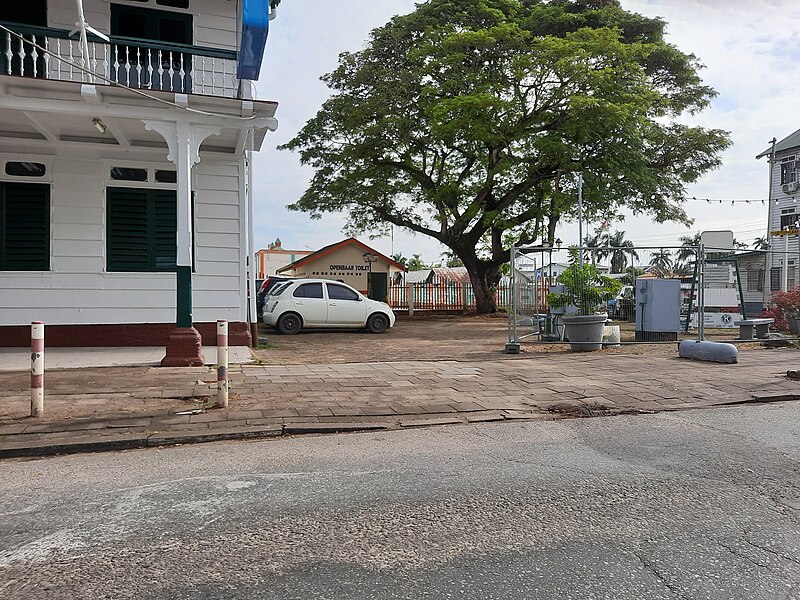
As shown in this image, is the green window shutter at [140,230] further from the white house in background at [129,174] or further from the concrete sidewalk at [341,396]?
the concrete sidewalk at [341,396]

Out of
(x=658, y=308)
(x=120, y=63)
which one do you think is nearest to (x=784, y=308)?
(x=658, y=308)

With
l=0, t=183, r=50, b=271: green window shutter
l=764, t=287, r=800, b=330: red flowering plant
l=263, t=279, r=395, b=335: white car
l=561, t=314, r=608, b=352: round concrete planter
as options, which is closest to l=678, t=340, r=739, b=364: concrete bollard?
l=561, t=314, r=608, b=352: round concrete planter

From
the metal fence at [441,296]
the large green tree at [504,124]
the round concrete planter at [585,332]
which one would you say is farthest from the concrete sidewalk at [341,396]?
the metal fence at [441,296]

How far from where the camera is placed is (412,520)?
356 centimetres

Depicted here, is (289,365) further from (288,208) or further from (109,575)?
(288,208)

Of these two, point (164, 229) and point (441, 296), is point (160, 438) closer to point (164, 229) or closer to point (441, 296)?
point (164, 229)

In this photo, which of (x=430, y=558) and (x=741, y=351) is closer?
(x=430, y=558)

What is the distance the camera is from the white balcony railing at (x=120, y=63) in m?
9.91

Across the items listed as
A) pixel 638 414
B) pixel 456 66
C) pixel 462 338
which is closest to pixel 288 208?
pixel 456 66

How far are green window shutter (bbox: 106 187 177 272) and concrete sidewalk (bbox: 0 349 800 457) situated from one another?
3.12 metres

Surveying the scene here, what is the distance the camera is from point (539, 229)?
25781 millimetres

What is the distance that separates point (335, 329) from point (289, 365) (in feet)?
24.9

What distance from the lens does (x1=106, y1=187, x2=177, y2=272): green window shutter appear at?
37.3 feet

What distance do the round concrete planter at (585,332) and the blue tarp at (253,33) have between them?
7.35m
